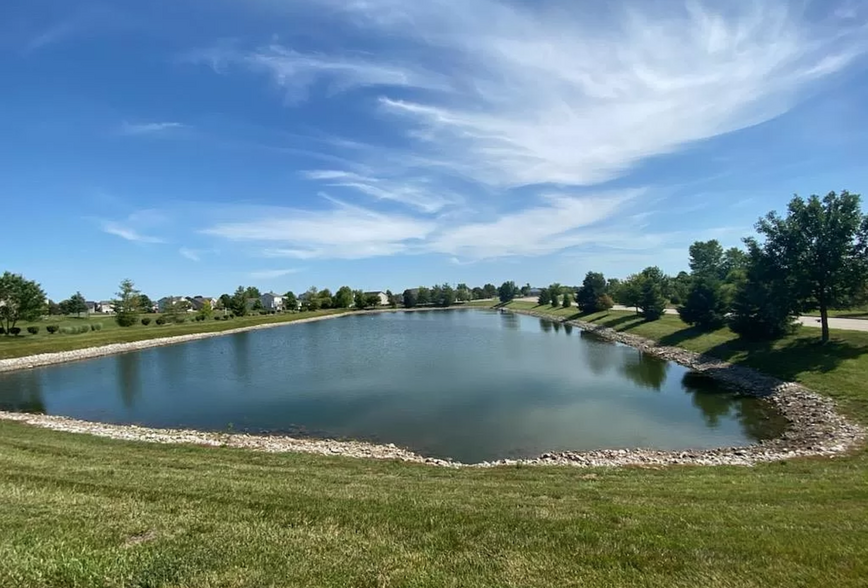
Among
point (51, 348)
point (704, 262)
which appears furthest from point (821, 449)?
point (704, 262)

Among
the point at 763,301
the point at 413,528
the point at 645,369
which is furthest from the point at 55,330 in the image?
the point at 763,301

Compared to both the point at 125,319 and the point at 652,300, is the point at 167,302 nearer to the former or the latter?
the point at 125,319

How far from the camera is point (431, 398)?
79.2 ft

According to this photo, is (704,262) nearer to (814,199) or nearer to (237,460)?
(814,199)

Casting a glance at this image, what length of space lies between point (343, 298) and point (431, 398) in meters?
123

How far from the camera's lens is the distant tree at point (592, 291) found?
78812 millimetres

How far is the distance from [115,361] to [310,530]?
4560 cm

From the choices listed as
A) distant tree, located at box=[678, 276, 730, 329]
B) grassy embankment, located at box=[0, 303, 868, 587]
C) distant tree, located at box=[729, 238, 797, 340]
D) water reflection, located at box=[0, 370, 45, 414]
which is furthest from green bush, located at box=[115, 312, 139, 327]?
distant tree, located at box=[729, 238, 797, 340]

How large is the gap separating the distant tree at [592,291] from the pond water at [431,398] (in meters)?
37.2

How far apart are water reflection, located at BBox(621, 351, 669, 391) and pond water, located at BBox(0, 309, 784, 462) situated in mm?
74

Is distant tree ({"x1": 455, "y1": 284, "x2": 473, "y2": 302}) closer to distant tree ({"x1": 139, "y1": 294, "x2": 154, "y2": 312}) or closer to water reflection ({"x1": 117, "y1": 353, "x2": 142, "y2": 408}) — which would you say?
distant tree ({"x1": 139, "y1": 294, "x2": 154, "y2": 312})

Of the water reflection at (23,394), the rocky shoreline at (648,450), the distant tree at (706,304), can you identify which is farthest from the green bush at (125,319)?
the distant tree at (706,304)

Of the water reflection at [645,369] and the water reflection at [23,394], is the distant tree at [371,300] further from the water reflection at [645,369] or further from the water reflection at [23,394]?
the water reflection at [645,369]

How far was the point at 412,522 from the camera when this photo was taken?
20.4ft
